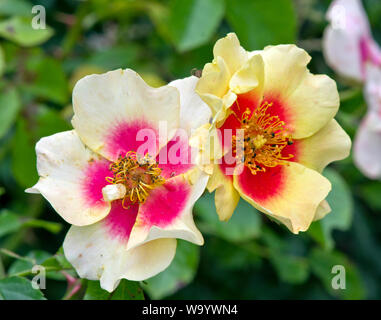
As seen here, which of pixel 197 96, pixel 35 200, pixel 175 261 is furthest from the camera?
pixel 35 200

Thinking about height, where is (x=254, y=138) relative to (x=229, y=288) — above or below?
above

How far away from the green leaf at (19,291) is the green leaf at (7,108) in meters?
0.53

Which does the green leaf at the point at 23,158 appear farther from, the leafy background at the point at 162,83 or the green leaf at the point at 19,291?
the green leaf at the point at 19,291

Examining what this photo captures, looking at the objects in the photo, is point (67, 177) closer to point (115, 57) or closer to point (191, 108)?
point (191, 108)

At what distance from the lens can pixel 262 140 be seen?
992 millimetres

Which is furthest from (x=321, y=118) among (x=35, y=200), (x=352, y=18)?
(x=35, y=200)

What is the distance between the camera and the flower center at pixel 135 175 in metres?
0.96

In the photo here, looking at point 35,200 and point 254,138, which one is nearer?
point 254,138

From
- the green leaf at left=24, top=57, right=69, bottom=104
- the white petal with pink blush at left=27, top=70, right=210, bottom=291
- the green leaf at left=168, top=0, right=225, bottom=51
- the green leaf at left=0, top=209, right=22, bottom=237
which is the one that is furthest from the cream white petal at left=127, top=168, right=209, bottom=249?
the green leaf at left=24, top=57, right=69, bottom=104

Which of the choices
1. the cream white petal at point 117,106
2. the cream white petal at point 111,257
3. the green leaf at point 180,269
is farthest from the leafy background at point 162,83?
the cream white petal at point 117,106

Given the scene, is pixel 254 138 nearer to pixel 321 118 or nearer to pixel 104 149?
pixel 321 118

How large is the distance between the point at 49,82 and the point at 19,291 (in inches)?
30.8
